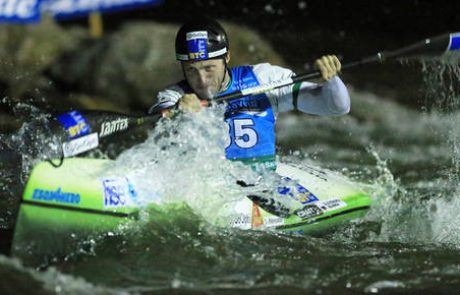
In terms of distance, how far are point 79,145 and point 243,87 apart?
1339 millimetres

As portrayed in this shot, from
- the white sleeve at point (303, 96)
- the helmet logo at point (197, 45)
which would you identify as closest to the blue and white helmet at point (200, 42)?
the helmet logo at point (197, 45)

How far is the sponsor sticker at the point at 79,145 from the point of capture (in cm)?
479

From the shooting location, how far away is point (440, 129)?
9.30 m

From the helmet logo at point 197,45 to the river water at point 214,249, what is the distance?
0.44m

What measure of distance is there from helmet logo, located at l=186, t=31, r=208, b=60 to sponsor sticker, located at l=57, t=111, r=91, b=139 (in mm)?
880

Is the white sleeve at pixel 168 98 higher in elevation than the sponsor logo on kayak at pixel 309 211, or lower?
higher

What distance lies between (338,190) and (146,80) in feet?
16.7

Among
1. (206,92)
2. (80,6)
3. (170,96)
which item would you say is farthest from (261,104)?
(80,6)

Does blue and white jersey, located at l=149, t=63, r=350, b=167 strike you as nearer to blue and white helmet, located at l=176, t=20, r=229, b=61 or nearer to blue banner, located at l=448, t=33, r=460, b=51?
blue and white helmet, located at l=176, t=20, r=229, b=61

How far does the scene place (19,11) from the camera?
35.6 feet

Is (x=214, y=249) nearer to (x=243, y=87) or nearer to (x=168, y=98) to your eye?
(x=168, y=98)

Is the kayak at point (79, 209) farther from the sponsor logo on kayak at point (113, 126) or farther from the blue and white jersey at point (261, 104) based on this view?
the blue and white jersey at point (261, 104)

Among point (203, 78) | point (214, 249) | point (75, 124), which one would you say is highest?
point (203, 78)

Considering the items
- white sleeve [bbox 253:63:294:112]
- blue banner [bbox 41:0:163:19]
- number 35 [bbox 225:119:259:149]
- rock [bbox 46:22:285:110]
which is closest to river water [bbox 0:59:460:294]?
number 35 [bbox 225:119:259:149]
